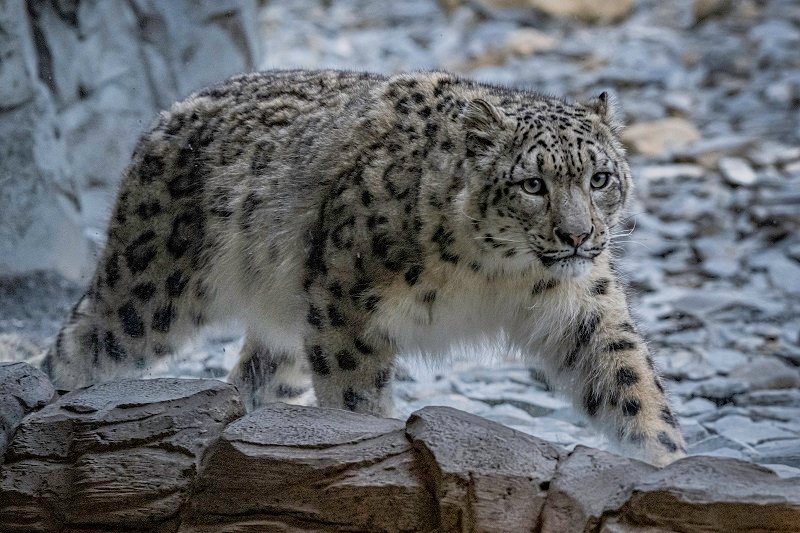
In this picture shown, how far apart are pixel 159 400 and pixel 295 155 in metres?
1.61

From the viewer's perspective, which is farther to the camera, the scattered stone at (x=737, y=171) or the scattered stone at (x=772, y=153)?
the scattered stone at (x=772, y=153)

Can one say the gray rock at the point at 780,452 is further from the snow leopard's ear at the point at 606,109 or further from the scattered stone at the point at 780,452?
the snow leopard's ear at the point at 606,109

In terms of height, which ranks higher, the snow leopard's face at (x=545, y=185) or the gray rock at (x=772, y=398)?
the snow leopard's face at (x=545, y=185)

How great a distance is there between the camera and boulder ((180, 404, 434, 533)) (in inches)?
122

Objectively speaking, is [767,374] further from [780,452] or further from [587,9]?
[587,9]

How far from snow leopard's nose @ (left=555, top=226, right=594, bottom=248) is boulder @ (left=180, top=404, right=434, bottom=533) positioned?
0.89m

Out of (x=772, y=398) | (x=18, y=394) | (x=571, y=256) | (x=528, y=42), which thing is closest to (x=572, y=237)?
(x=571, y=256)

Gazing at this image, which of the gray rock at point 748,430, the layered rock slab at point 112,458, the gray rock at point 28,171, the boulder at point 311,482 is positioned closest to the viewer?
the boulder at point 311,482

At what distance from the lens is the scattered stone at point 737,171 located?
28.9ft

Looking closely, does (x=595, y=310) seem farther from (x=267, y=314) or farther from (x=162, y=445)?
(x=162, y=445)

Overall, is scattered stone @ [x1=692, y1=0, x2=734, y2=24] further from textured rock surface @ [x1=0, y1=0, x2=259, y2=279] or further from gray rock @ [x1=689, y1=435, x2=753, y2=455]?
gray rock @ [x1=689, y1=435, x2=753, y2=455]

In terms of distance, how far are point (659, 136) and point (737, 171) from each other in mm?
975

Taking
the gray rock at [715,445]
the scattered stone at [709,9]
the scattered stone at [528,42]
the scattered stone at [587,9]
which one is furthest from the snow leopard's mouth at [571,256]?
the scattered stone at [709,9]

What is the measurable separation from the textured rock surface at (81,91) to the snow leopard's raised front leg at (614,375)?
242 cm
